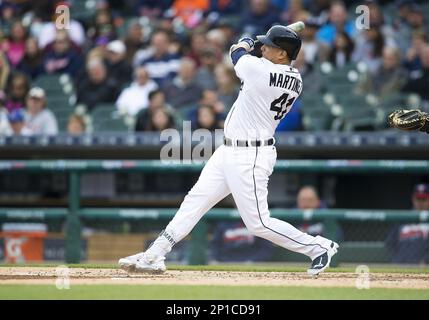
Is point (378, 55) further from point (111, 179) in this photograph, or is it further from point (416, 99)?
point (111, 179)

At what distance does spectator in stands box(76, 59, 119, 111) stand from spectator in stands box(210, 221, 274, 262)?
3000mm

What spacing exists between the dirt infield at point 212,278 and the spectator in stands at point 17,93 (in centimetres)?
467

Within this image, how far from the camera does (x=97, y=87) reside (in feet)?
39.9

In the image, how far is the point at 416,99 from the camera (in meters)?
10.8

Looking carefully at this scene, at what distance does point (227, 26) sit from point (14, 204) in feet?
11.3

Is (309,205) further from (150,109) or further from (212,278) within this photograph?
(212,278)

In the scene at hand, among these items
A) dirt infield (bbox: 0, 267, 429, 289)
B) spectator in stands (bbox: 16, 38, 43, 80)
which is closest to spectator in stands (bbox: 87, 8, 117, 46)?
spectator in stands (bbox: 16, 38, 43, 80)

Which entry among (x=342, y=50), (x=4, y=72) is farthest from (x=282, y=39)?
(x=4, y=72)

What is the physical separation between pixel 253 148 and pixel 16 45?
745cm

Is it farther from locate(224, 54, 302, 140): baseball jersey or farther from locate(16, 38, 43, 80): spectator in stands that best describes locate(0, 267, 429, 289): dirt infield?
locate(16, 38, 43, 80): spectator in stands

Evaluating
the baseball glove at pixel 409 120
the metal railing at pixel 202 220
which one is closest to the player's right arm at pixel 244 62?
the baseball glove at pixel 409 120

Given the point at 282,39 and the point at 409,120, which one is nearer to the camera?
the point at 282,39

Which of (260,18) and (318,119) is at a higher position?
(260,18)
